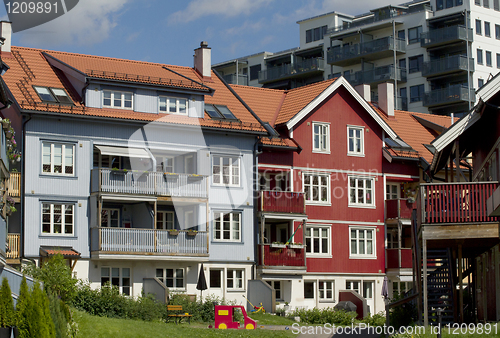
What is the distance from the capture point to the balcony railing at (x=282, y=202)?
45969 mm

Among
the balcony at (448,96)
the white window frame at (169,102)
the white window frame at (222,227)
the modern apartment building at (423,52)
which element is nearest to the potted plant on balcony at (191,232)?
the white window frame at (222,227)

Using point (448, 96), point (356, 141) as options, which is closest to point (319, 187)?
point (356, 141)

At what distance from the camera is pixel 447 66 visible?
77.7 metres

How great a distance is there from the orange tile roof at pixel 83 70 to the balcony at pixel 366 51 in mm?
34183

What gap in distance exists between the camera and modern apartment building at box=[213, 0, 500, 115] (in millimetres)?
78062

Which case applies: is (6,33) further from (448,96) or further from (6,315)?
(448,96)

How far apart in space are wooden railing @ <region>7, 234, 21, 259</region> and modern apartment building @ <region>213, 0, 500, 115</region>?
4655 centimetres

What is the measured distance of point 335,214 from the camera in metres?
49.1

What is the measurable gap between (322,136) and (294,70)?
4076cm

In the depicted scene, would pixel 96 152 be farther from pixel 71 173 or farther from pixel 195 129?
pixel 195 129

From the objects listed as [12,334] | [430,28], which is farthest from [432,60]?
[12,334]

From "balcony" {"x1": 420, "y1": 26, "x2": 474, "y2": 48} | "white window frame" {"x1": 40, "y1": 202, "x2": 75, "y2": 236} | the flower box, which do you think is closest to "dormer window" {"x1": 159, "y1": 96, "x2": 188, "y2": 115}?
"white window frame" {"x1": 40, "y1": 202, "x2": 75, "y2": 236}

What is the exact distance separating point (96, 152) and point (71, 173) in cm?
208

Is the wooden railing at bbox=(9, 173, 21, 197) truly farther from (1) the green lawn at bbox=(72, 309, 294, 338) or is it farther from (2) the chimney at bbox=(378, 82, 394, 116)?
(2) the chimney at bbox=(378, 82, 394, 116)
